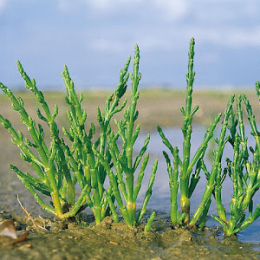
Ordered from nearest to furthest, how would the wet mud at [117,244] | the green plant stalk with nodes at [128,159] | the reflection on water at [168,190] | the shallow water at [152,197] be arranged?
the wet mud at [117,244]
the green plant stalk with nodes at [128,159]
the reflection on water at [168,190]
the shallow water at [152,197]

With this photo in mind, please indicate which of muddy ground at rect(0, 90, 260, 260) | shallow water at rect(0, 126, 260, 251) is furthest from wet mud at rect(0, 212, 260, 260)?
shallow water at rect(0, 126, 260, 251)

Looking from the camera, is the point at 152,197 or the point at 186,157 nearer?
the point at 186,157

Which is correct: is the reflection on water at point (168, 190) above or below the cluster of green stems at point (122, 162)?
below

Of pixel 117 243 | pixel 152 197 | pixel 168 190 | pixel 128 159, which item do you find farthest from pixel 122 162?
pixel 168 190

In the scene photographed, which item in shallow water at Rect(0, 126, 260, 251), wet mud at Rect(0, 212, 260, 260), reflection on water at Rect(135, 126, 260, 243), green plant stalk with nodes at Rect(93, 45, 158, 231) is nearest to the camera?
wet mud at Rect(0, 212, 260, 260)

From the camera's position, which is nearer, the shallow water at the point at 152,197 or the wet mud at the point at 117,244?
the wet mud at the point at 117,244

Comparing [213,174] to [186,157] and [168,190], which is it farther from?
[168,190]

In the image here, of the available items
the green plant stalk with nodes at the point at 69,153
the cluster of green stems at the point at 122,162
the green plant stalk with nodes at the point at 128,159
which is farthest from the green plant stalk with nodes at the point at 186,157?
the green plant stalk with nodes at the point at 69,153

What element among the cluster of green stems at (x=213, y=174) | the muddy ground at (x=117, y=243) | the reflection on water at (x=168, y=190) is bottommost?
the reflection on water at (x=168, y=190)

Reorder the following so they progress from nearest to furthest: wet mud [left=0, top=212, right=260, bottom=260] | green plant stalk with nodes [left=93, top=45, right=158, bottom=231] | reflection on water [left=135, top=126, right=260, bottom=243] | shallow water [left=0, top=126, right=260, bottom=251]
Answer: wet mud [left=0, top=212, right=260, bottom=260] < green plant stalk with nodes [left=93, top=45, right=158, bottom=231] < reflection on water [left=135, top=126, right=260, bottom=243] < shallow water [left=0, top=126, right=260, bottom=251]

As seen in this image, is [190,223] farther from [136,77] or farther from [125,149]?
[136,77]

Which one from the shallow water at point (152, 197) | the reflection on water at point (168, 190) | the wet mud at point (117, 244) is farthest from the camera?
the shallow water at point (152, 197)

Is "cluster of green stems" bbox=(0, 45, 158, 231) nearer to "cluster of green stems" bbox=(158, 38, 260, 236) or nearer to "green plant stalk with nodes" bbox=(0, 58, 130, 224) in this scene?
"green plant stalk with nodes" bbox=(0, 58, 130, 224)

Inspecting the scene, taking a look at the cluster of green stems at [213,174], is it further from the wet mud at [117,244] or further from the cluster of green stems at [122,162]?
the wet mud at [117,244]
